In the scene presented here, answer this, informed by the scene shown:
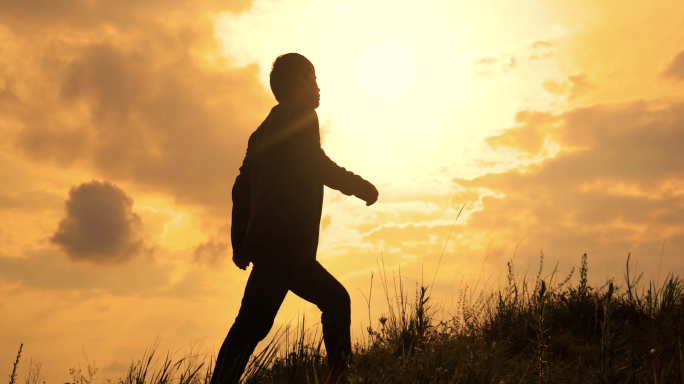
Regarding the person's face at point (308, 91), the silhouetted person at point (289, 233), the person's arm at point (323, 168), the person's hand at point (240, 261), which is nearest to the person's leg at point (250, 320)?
the silhouetted person at point (289, 233)

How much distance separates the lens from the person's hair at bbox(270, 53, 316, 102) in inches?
149

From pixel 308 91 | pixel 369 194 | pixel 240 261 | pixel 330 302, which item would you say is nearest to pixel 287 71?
pixel 308 91

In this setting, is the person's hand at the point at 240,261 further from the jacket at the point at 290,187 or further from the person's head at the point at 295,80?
the person's head at the point at 295,80

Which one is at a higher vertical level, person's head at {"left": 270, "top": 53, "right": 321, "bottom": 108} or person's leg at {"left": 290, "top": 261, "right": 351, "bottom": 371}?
person's head at {"left": 270, "top": 53, "right": 321, "bottom": 108}

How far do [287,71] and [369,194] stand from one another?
3.54ft

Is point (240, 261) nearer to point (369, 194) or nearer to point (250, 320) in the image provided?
point (250, 320)

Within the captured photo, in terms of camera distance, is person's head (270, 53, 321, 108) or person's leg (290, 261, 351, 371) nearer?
person's leg (290, 261, 351, 371)

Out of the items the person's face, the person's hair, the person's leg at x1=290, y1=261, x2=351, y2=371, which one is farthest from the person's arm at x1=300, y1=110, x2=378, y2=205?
the person's leg at x1=290, y1=261, x2=351, y2=371

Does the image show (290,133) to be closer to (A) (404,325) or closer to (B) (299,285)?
(B) (299,285)

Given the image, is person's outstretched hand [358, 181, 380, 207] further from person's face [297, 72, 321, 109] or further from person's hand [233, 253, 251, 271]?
person's hand [233, 253, 251, 271]

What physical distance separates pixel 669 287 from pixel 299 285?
17.4ft

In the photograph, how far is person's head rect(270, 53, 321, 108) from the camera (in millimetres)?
3789

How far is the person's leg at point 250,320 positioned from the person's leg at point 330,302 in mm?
149

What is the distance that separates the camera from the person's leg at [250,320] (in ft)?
11.2
